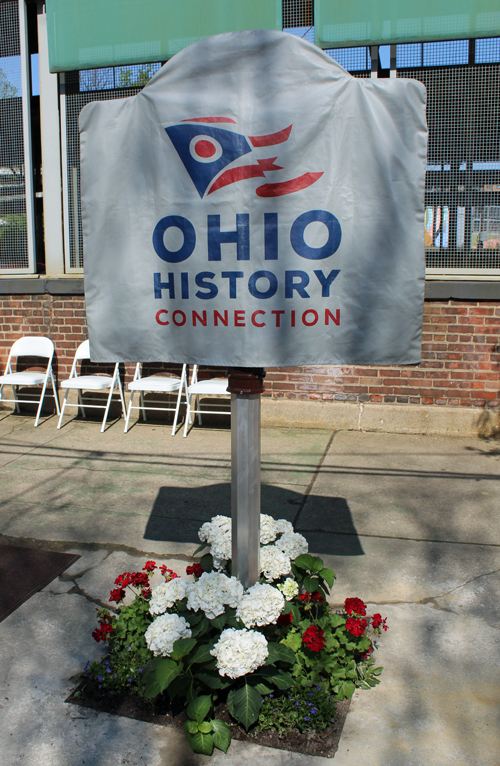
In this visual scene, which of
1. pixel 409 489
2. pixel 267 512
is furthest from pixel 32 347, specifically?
pixel 409 489

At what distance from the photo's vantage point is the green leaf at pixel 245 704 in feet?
7.63

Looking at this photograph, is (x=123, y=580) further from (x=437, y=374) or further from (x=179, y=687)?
(x=437, y=374)

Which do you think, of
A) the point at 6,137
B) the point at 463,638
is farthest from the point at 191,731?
the point at 6,137

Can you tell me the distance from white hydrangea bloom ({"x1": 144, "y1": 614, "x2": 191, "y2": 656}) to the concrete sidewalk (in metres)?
0.31

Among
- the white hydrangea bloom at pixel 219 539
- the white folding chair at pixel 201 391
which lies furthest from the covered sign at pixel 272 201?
the white folding chair at pixel 201 391

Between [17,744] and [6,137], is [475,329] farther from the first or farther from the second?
[6,137]

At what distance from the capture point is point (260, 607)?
2480mm

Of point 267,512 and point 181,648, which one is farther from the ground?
point 181,648

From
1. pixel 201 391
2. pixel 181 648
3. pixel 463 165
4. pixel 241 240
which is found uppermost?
pixel 463 165

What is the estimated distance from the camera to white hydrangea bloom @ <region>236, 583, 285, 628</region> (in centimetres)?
247

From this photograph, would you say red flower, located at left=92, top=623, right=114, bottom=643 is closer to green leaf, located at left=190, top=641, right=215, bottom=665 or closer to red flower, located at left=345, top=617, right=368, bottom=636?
green leaf, located at left=190, top=641, right=215, bottom=665

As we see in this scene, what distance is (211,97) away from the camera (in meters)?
2.35

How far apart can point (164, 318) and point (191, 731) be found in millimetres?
1591

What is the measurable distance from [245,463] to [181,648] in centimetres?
77
